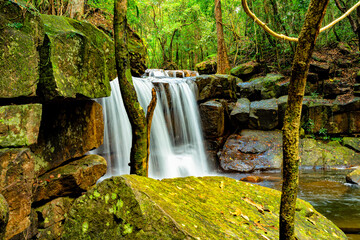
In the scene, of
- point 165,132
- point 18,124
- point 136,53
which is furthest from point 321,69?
point 18,124

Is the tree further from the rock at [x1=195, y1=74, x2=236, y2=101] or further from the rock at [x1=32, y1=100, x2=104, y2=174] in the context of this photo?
the rock at [x1=195, y1=74, x2=236, y2=101]

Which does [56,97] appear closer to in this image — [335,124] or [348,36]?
[335,124]

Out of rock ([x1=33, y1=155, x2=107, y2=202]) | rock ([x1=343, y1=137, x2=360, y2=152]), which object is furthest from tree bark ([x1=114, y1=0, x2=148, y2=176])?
rock ([x1=343, y1=137, x2=360, y2=152])

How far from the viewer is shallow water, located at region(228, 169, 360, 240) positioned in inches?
196

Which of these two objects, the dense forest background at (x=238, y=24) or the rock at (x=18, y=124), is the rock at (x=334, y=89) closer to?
the dense forest background at (x=238, y=24)

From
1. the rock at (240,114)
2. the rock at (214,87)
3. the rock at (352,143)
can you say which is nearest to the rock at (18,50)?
the rock at (214,87)

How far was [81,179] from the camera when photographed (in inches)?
149

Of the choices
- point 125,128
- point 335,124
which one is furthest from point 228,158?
point 335,124

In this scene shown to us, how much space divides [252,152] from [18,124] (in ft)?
29.0

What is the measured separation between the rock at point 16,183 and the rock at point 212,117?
823 cm

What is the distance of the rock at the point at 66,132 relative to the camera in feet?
11.4

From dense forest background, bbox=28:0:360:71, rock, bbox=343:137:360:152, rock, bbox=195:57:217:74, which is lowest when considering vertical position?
rock, bbox=343:137:360:152

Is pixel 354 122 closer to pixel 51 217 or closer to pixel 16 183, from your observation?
pixel 51 217

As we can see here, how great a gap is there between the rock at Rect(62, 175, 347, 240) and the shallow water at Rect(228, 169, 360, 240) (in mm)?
2444
